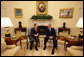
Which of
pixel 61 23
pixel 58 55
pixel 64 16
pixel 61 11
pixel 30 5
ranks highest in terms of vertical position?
pixel 30 5

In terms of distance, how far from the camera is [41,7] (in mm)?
4605

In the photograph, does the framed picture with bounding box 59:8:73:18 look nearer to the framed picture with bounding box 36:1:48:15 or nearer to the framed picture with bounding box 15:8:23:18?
the framed picture with bounding box 36:1:48:15

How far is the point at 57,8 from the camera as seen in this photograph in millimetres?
4629

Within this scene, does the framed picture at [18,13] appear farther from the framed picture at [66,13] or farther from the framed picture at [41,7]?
the framed picture at [66,13]

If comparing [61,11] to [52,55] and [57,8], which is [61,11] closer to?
[57,8]

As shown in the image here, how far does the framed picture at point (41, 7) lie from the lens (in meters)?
4.57

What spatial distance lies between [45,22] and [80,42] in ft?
9.09

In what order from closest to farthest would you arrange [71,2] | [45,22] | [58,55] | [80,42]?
[80,42] → [58,55] → [71,2] → [45,22]

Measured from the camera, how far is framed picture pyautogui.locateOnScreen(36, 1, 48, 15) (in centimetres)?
457

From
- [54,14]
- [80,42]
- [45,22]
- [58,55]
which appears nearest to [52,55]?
[58,55]

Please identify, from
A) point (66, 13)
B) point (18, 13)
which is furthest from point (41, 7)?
point (66, 13)

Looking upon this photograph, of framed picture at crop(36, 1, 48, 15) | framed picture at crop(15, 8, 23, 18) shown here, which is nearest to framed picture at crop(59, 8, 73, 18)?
framed picture at crop(36, 1, 48, 15)

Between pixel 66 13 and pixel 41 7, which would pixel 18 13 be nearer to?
pixel 41 7

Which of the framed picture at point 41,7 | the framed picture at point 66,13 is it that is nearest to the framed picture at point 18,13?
the framed picture at point 41,7
